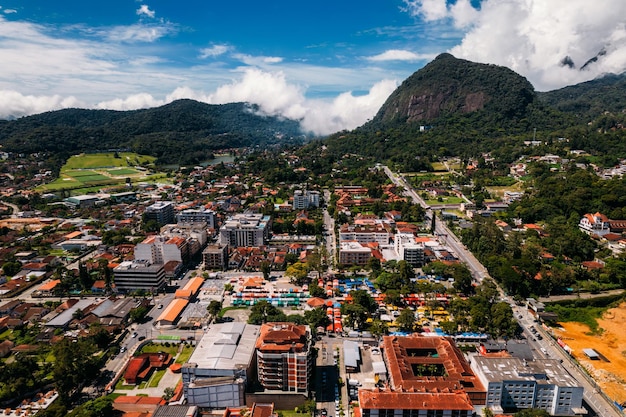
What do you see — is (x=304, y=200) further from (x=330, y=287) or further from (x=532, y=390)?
(x=532, y=390)

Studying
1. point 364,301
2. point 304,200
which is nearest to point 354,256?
point 364,301

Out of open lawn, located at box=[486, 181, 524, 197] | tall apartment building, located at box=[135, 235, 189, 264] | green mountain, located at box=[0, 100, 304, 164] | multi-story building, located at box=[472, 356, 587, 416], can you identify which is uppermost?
green mountain, located at box=[0, 100, 304, 164]

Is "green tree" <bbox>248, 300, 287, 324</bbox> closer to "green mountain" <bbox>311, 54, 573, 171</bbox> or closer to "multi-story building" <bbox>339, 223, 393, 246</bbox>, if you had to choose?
"multi-story building" <bbox>339, 223, 393, 246</bbox>

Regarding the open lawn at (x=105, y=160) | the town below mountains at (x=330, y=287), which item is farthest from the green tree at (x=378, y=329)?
the open lawn at (x=105, y=160)

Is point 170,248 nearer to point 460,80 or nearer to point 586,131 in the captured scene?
point 586,131

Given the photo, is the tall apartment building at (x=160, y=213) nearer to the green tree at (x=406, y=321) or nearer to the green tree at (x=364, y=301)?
the green tree at (x=364, y=301)

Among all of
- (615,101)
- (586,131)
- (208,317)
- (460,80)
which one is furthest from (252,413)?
(615,101)

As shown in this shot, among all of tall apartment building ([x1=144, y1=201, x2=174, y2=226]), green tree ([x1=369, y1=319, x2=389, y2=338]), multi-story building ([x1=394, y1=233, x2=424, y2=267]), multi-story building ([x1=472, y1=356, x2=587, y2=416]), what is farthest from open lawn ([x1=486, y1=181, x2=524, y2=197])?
tall apartment building ([x1=144, y1=201, x2=174, y2=226])
